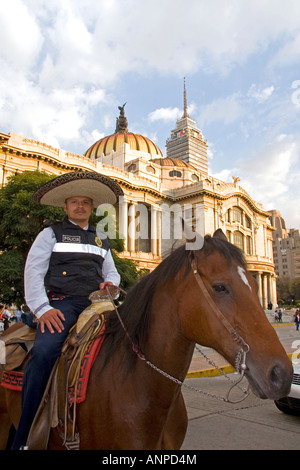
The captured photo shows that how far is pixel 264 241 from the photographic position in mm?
65125

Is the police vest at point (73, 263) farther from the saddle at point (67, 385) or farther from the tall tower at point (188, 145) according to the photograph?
the tall tower at point (188, 145)

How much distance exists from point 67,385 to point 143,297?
2.73ft

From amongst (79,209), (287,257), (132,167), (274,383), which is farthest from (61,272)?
(287,257)

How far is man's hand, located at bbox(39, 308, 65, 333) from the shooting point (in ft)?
8.74

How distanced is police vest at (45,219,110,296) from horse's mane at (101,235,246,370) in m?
0.51

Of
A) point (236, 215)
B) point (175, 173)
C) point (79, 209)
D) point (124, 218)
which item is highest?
point (175, 173)

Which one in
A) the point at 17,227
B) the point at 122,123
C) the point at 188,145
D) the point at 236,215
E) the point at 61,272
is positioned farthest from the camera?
the point at 188,145

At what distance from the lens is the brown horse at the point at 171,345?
1.95m

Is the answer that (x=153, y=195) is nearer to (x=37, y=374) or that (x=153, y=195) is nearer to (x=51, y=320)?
(x=51, y=320)

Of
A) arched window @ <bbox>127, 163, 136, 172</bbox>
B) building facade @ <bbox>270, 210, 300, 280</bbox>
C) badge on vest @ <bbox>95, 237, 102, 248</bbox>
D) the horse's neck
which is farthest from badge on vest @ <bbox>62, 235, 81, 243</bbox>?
building facade @ <bbox>270, 210, 300, 280</bbox>

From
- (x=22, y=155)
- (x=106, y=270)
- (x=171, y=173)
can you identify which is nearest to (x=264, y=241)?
(x=171, y=173)

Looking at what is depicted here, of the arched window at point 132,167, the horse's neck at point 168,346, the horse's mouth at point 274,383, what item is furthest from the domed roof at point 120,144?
the horse's mouth at point 274,383

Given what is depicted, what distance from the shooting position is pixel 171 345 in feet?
7.63

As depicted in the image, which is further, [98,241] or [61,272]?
[98,241]
